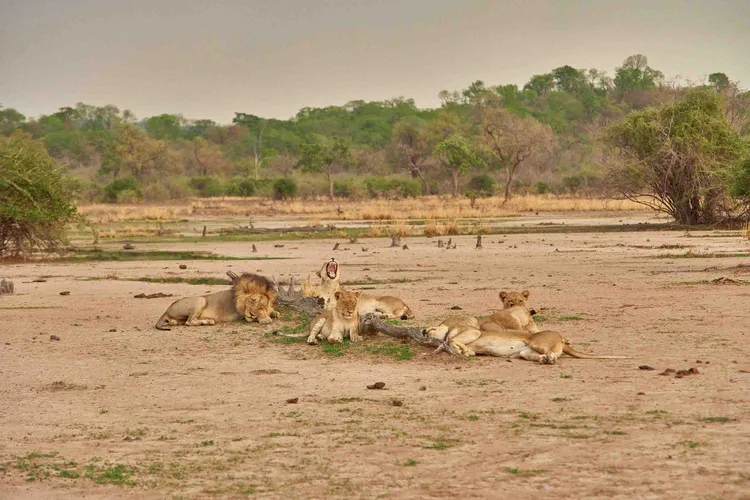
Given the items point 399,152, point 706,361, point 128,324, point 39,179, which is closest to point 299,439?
point 706,361

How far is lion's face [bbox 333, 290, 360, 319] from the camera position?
13414 mm

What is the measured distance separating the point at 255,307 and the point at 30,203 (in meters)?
15.4

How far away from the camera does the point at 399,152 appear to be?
95312mm

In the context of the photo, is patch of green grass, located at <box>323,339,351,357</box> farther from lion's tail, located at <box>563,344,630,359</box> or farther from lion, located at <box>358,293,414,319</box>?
lion's tail, located at <box>563,344,630,359</box>

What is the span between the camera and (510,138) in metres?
73.4

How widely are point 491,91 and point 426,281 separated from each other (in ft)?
387

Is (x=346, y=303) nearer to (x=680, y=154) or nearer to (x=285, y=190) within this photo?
(x=680, y=154)

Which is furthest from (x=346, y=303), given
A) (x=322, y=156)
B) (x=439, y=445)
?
(x=322, y=156)

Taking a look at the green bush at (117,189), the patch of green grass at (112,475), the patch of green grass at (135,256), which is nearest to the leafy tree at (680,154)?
the patch of green grass at (135,256)

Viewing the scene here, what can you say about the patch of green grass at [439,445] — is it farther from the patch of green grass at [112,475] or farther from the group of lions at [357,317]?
the group of lions at [357,317]

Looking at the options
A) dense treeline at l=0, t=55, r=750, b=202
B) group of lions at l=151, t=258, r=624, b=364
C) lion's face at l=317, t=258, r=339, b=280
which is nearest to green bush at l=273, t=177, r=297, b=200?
dense treeline at l=0, t=55, r=750, b=202

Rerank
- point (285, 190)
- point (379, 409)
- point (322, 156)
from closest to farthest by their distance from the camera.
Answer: point (379, 409) → point (285, 190) → point (322, 156)

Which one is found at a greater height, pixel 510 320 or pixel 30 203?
pixel 30 203

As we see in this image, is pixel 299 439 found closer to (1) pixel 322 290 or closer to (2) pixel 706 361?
(2) pixel 706 361
